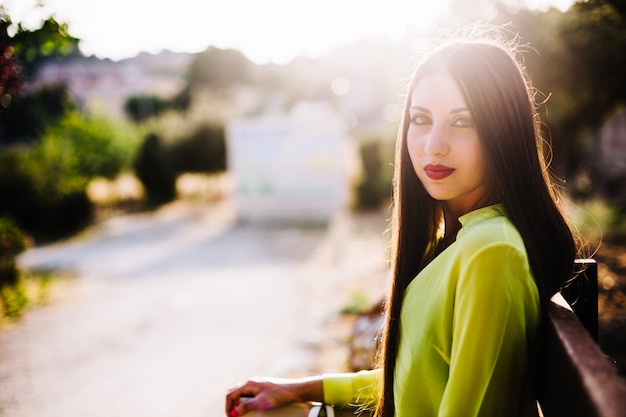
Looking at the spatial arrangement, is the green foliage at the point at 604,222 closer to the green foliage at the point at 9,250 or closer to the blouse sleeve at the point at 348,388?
the blouse sleeve at the point at 348,388

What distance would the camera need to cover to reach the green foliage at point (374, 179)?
43.4 ft

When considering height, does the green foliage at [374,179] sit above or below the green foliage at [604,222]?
above

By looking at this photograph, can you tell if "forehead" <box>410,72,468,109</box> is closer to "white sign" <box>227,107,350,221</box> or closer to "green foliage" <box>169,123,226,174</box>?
"white sign" <box>227,107,350,221</box>

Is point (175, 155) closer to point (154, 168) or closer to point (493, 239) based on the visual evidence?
point (154, 168)

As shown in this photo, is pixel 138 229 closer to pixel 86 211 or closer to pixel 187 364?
pixel 86 211

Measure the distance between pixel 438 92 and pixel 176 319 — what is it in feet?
16.9

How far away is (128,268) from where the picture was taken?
859 centimetres

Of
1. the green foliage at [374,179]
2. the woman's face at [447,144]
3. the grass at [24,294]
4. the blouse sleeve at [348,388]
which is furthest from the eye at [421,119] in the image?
the green foliage at [374,179]

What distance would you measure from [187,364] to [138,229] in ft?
26.9

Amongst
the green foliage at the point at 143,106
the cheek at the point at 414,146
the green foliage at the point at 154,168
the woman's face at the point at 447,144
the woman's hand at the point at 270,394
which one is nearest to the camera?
the woman's face at the point at 447,144

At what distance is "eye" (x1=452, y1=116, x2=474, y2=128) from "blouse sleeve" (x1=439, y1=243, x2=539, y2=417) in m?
0.38

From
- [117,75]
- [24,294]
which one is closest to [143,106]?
A: [117,75]

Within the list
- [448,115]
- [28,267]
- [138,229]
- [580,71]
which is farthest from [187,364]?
[138,229]

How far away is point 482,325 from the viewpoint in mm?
1114
